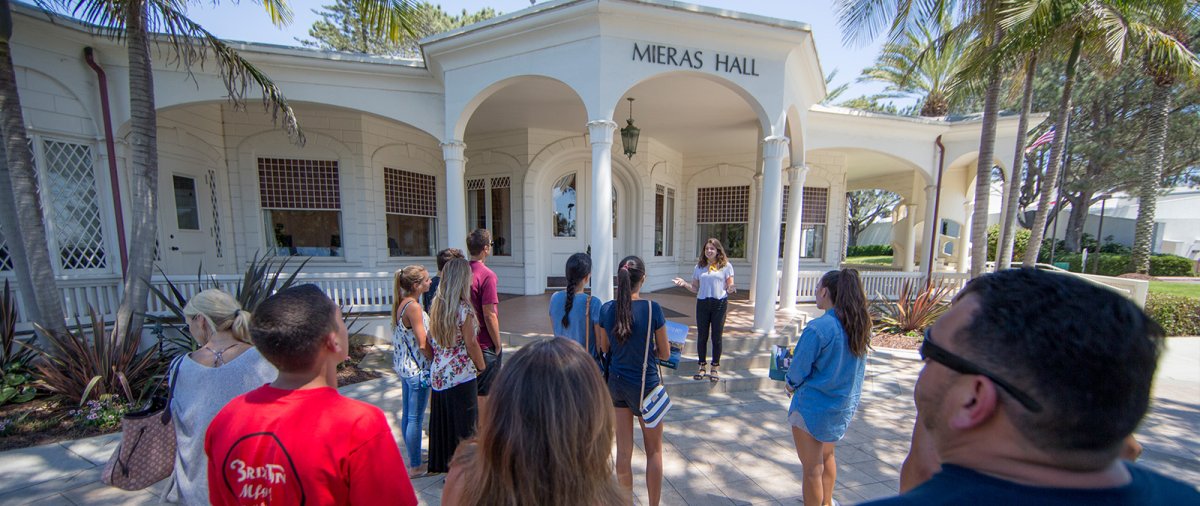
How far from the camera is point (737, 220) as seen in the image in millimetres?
10297

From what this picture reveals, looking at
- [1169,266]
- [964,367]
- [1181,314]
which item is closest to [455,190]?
[964,367]

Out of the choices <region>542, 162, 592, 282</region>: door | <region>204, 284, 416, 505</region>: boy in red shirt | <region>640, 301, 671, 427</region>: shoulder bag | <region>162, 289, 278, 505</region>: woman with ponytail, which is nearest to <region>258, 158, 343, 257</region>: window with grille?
<region>542, 162, 592, 282</region>: door

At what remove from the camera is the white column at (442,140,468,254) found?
584cm

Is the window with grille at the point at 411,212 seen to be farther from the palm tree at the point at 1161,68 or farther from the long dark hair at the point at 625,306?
the palm tree at the point at 1161,68

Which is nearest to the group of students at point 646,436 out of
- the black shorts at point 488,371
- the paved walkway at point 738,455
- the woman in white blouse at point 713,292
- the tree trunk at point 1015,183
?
the paved walkway at point 738,455

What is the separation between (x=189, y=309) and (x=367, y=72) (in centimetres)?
535

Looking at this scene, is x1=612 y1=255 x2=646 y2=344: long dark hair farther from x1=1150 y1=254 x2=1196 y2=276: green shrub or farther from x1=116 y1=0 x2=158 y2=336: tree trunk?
x1=1150 y1=254 x2=1196 y2=276: green shrub

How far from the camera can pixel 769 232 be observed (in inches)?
221

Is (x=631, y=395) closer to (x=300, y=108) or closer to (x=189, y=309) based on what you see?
(x=189, y=309)

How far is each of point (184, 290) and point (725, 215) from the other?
1032 cm

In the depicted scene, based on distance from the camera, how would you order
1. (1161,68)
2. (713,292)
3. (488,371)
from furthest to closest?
1. (1161,68)
2. (713,292)
3. (488,371)

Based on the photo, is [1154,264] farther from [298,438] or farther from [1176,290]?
[298,438]

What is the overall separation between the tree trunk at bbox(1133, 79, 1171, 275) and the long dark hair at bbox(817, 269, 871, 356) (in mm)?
14869

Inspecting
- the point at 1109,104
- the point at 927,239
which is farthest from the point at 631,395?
the point at 1109,104
